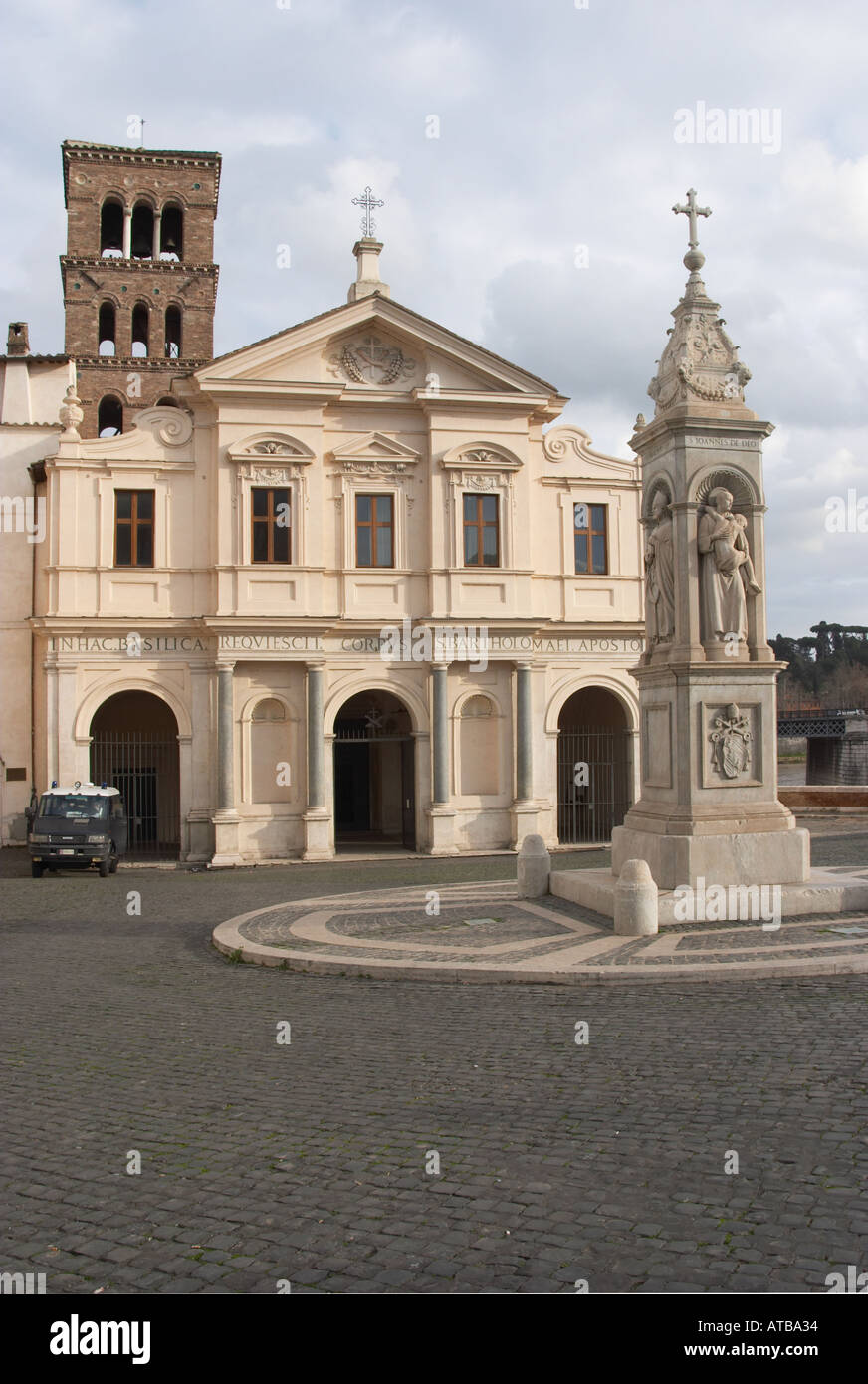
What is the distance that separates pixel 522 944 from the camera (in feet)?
37.8

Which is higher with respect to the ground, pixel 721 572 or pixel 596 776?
pixel 721 572

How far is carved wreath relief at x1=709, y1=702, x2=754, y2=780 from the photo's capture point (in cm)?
1276

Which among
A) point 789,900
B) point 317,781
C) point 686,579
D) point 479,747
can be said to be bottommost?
point 789,900

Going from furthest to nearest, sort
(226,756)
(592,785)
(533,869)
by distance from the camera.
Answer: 1. (592,785)
2. (226,756)
3. (533,869)

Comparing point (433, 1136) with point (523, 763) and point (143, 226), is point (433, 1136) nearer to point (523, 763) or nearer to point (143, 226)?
point (523, 763)

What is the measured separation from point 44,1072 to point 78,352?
33.1 meters

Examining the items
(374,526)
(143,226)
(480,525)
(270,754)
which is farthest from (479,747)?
(143,226)

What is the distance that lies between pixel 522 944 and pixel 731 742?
346 centimetres

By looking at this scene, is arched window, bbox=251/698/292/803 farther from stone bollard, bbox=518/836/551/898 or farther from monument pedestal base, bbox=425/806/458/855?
stone bollard, bbox=518/836/551/898

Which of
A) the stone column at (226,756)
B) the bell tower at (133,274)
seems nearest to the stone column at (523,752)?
the stone column at (226,756)

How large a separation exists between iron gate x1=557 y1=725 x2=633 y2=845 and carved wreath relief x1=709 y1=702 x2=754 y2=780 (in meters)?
13.7

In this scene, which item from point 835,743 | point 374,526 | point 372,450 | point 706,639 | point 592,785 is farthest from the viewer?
point 835,743

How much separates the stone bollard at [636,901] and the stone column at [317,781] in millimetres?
13426

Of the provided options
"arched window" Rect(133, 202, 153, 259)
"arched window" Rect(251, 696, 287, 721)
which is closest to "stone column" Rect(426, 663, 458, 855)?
"arched window" Rect(251, 696, 287, 721)
